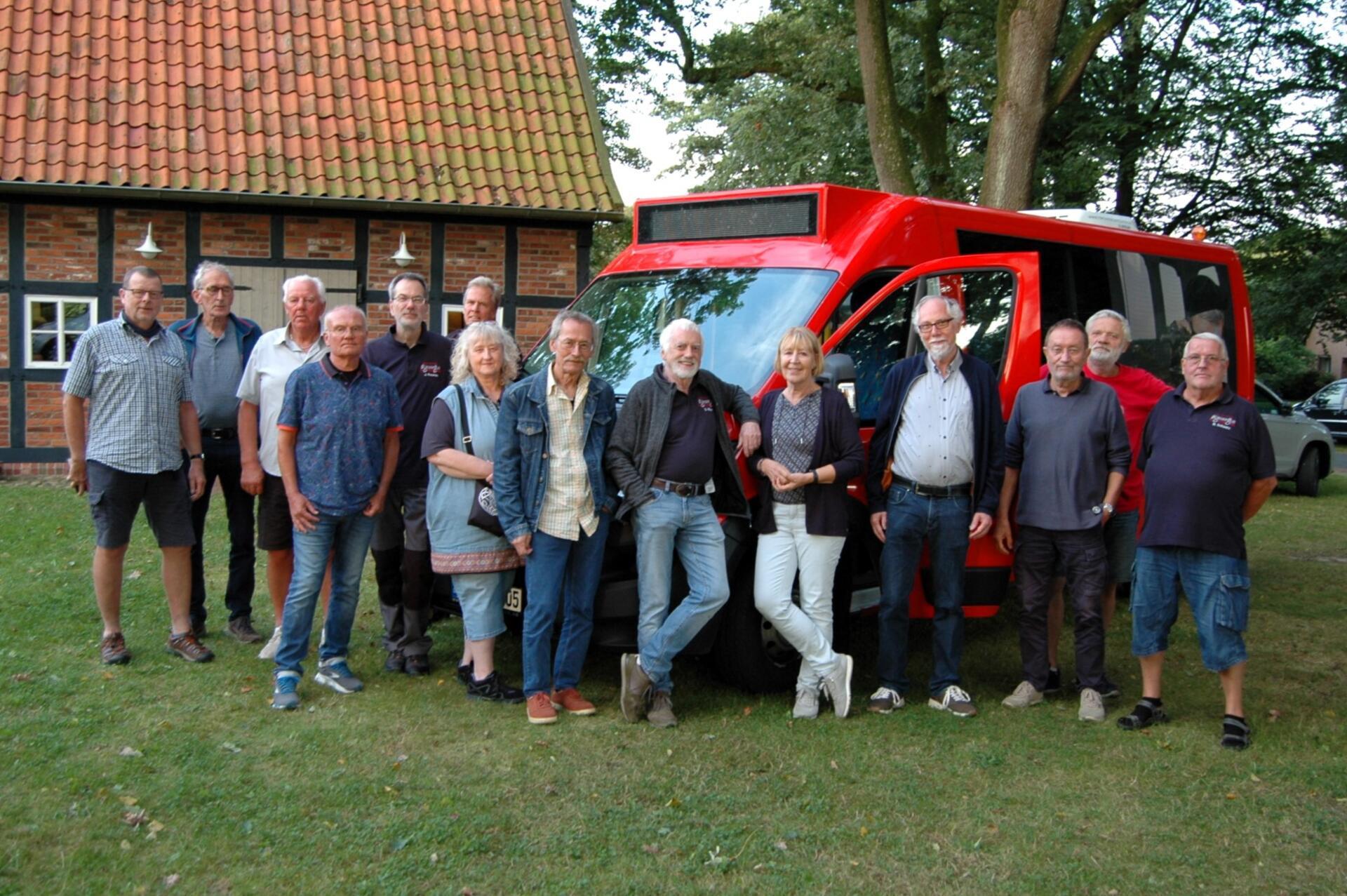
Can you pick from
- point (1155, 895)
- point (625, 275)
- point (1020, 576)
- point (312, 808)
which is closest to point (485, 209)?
point (625, 275)

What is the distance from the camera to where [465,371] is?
550 cm

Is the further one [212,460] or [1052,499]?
[212,460]

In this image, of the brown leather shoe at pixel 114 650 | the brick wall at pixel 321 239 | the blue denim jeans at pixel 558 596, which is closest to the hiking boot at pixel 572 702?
the blue denim jeans at pixel 558 596

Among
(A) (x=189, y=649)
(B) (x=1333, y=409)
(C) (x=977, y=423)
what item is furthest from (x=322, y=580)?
(B) (x=1333, y=409)

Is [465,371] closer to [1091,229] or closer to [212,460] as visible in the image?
[212,460]

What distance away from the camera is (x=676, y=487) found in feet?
17.1

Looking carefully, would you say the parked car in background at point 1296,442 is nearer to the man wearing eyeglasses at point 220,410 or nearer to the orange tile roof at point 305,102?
the orange tile roof at point 305,102

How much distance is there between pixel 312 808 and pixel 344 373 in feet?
6.57

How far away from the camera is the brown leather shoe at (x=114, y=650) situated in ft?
19.5

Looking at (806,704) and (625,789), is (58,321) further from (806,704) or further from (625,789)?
(625,789)

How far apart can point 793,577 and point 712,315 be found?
1430mm

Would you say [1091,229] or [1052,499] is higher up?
[1091,229]

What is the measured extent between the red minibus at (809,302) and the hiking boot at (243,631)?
5.68 feet

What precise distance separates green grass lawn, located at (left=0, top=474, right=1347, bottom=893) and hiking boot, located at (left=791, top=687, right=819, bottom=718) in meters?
0.11
